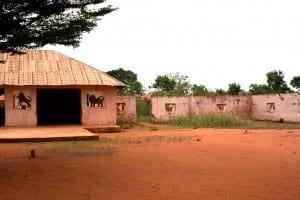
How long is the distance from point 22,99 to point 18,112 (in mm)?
658

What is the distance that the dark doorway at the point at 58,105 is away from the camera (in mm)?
26688

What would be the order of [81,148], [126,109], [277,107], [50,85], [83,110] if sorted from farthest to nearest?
[277,107] → [126,109] → [83,110] → [50,85] → [81,148]

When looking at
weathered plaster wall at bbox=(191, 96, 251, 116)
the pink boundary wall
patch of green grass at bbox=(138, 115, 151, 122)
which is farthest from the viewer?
patch of green grass at bbox=(138, 115, 151, 122)

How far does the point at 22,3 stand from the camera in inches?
305

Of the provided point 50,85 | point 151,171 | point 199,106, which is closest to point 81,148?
point 151,171

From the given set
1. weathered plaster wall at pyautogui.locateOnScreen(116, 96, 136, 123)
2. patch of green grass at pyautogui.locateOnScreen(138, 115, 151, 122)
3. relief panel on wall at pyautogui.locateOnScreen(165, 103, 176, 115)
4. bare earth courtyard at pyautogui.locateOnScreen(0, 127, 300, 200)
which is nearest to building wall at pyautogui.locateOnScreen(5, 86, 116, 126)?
weathered plaster wall at pyautogui.locateOnScreen(116, 96, 136, 123)

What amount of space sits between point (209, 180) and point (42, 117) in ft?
67.3

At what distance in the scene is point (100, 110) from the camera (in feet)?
70.0

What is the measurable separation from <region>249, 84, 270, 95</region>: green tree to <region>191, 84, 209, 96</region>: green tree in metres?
4.92

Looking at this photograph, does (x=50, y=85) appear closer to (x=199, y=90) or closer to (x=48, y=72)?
(x=48, y=72)

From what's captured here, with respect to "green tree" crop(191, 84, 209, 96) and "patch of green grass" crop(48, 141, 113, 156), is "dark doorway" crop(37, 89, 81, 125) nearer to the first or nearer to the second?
"green tree" crop(191, 84, 209, 96)

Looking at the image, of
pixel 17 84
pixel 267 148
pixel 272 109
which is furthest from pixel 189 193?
pixel 272 109

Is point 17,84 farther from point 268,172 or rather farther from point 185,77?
point 185,77

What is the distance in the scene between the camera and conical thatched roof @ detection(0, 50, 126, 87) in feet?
65.3
